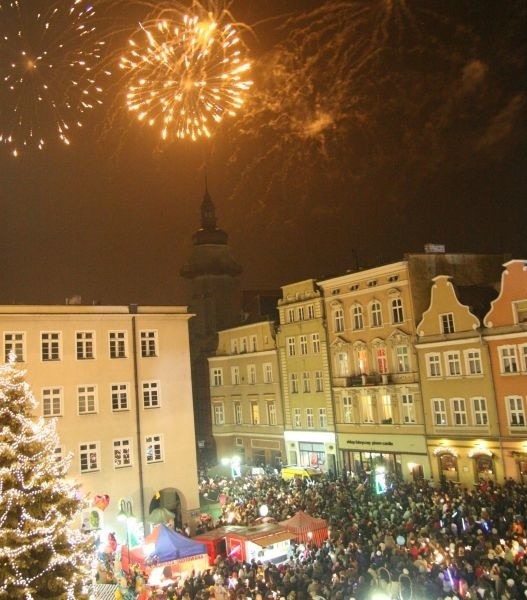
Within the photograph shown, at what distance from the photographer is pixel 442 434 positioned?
112 ft

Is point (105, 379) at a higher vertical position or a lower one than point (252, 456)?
higher

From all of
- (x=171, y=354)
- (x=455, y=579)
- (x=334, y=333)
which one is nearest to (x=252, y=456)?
(x=334, y=333)

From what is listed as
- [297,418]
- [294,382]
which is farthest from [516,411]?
[294,382]

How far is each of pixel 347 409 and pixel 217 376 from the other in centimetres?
1602

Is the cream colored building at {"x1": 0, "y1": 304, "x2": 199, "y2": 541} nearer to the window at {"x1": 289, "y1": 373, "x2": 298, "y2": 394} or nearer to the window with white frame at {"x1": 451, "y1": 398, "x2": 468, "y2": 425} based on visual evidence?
the window at {"x1": 289, "y1": 373, "x2": 298, "y2": 394}

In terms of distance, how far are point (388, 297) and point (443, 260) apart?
4223mm

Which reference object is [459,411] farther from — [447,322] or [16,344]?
[16,344]

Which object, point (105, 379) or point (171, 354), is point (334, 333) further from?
point (105, 379)

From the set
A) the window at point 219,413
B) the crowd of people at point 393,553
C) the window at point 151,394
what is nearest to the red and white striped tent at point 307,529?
the crowd of people at point 393,553

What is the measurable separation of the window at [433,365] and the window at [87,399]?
19.0m

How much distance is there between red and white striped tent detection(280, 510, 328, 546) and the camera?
2164cm

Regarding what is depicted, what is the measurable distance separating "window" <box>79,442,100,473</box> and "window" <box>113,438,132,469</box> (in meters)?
0.89

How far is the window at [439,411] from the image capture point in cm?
3422

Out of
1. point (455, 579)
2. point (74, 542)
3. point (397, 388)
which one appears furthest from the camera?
point (397, 388)
